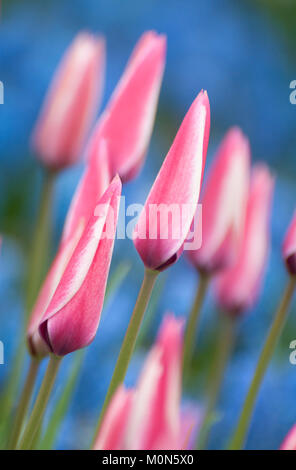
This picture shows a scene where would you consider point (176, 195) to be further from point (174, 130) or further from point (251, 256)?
point (174, 130)

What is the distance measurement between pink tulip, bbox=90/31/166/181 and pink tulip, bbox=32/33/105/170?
0.34 feet

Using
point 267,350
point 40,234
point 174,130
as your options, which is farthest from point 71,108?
point 174,130

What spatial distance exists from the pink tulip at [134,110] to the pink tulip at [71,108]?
0.34 feet

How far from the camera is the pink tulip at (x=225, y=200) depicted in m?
0.34

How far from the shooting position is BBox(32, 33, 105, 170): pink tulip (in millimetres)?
423

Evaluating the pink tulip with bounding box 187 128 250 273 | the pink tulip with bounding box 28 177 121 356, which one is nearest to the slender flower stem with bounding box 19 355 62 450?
the pink tulip with bounding box 28 177 121 356

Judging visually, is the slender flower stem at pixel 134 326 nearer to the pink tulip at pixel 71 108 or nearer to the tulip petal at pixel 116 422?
the tulip petal at pixel 116 422

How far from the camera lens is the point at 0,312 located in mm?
644

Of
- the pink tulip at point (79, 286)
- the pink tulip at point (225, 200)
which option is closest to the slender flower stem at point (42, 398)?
the pink tulip at point (79, 286)

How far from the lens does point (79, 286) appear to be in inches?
9.8

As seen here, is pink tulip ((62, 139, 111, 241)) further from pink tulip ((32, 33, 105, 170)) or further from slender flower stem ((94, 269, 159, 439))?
pink tulip ((32, 33, 105, 170))

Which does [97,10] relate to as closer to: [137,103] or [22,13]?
[22,13]

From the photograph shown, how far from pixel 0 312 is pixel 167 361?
1.37 ft

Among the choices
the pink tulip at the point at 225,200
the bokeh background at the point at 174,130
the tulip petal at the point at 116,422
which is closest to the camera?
the tulip petal at the point at 116,422
